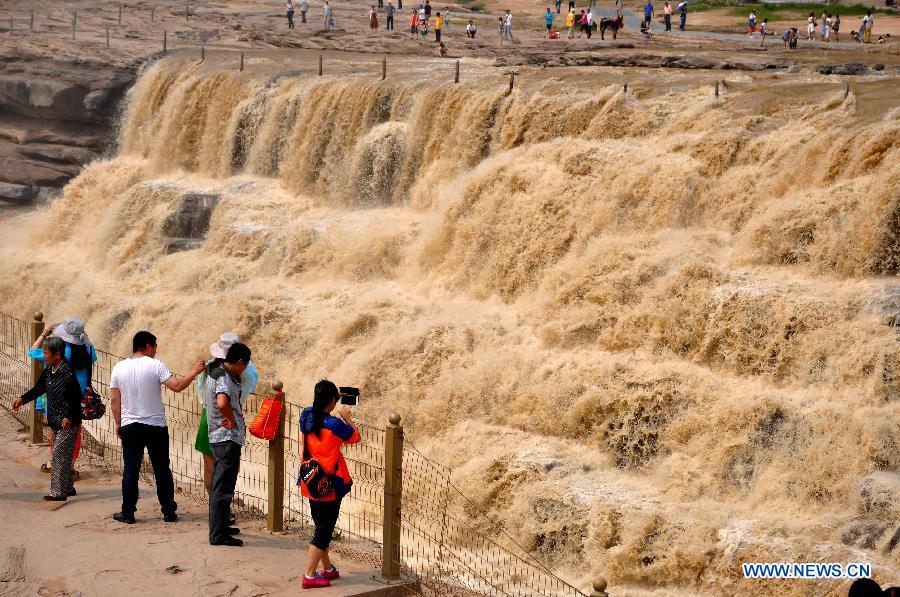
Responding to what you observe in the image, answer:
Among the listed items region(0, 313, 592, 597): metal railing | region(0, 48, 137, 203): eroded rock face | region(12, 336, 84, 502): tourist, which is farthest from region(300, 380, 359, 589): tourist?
region(0, 48, 137, 203): eroded rock face

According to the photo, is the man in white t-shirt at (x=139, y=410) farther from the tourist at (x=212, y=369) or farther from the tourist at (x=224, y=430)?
the tourist at (x=224, y=430)

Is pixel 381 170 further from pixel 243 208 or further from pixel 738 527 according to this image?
pixel 738 527

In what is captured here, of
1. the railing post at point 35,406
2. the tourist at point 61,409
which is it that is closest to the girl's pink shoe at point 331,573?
the tourist at point 61,409

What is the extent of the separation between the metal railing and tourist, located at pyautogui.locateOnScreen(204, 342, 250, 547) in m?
0.31

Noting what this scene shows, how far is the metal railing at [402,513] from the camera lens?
25.9ft

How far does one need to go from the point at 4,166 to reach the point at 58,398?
18.8 metres

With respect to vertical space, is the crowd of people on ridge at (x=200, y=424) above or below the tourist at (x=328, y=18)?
below

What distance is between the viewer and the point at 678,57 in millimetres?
23000

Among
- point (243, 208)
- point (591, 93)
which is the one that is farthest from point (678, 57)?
point (243, 208)

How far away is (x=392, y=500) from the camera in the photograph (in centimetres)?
739

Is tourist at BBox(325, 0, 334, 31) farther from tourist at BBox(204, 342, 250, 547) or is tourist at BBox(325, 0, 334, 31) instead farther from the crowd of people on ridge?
tourist at BBox(204, 342, 250, 547)

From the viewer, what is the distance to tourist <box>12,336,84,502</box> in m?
8.70

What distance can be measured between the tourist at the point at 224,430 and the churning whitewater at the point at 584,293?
3.63 metres

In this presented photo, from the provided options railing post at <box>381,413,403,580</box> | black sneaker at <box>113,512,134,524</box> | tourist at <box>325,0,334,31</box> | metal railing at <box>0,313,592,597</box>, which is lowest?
metal railing at <box>0,313,592,597</box>
